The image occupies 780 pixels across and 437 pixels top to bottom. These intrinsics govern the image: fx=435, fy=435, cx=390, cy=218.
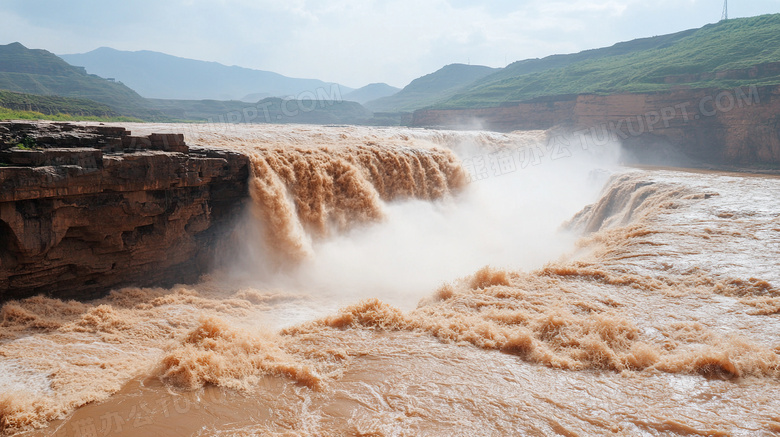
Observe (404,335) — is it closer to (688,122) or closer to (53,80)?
(688,122)

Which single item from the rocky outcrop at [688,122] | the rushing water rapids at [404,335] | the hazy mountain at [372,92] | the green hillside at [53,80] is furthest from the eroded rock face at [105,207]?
the hazy mountain at [372,92]

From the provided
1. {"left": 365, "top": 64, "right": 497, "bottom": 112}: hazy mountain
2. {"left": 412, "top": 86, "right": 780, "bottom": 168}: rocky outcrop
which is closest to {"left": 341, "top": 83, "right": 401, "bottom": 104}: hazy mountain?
{"left": 365, "top": 64, "right": 497, "bottom": 112}: hazy mountain

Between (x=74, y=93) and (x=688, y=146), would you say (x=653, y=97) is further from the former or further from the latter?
(x=74, y=93)

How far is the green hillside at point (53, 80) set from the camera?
37656 mm

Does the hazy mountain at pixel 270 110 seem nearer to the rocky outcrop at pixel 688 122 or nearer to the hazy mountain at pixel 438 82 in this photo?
the hazy mountain at pixel 438 82

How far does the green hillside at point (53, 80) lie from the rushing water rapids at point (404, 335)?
33.6 m

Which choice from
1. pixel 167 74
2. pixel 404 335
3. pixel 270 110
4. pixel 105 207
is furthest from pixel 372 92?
pixel 404 335

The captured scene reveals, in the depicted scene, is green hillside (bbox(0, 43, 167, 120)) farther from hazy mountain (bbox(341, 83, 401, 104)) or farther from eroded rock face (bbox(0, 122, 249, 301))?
hazy mountain (bbox(341, 83, 401, 104))

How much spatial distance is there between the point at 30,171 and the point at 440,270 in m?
8.03

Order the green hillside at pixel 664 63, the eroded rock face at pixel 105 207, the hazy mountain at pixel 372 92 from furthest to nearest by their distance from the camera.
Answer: the hazy mountain at pixel 372 92 → the green hillside at pixel 664 63 → the eroded rock face at pixel 105 207

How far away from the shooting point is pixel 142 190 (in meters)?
→ 8.02

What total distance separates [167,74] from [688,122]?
182 m

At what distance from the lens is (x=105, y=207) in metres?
7.56

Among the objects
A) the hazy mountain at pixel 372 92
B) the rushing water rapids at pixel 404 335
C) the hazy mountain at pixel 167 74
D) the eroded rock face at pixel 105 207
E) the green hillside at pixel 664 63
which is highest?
the hazy mountain at pixel 167 74
